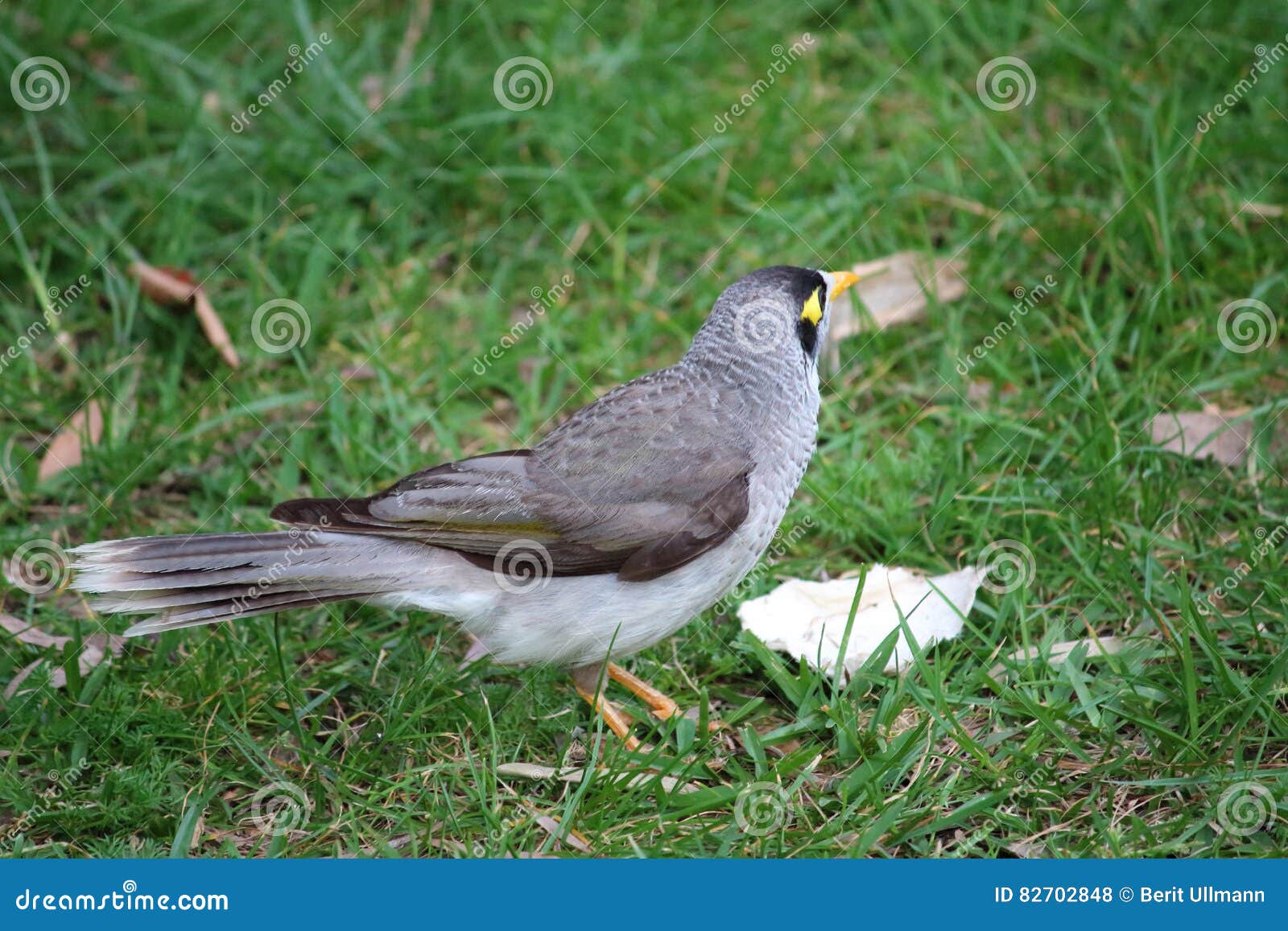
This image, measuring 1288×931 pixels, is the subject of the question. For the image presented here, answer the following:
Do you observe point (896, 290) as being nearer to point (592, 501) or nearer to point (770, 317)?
point (770, 317)

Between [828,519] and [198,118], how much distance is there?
4458 millimetres

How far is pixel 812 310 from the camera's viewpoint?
5051mm

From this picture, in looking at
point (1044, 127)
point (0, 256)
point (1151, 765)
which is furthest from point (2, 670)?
point (1044, 127)

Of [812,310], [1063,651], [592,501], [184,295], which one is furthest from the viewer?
[184,295]

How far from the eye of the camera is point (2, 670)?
4.88 m

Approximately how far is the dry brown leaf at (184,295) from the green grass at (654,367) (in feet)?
0.32

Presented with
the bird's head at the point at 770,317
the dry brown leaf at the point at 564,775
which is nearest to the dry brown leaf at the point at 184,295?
the bird's head at the point at 770,317

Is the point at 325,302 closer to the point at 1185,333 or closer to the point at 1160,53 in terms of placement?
the point at 1185,333

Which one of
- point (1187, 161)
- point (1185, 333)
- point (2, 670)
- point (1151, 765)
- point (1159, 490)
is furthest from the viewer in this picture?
point (1187, 161)

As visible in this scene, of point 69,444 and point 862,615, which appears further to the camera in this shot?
point 69,444

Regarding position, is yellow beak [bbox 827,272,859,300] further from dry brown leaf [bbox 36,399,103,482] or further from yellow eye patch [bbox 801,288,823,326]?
dry brown leaf [bbox 36,399,103,482]

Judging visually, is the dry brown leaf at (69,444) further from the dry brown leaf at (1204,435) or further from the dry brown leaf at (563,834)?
the dry brown leaf at (1204,435)

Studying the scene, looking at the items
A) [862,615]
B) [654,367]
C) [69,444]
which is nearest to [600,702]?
[862,615]

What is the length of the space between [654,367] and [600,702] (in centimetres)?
245
